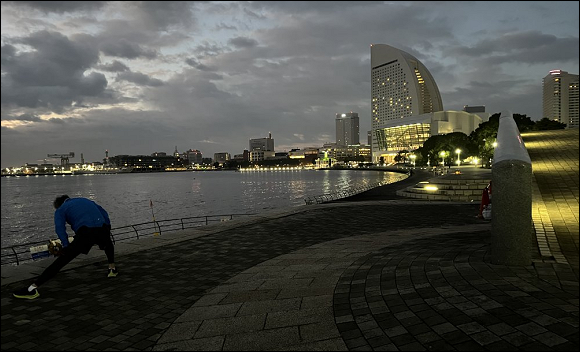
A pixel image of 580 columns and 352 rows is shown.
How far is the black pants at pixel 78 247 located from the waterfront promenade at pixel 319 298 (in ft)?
1.28

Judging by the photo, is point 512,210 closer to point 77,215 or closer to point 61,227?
point 77,215

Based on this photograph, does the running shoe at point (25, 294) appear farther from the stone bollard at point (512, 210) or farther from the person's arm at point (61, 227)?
the stone bollard at point (512, 210)

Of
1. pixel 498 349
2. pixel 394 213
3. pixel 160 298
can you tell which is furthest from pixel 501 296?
pixel 394 213

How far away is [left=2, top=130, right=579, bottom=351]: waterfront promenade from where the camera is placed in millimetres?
4582

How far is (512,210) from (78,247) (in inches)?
324

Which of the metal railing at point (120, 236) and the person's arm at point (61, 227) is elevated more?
the person's arm at point (61, 227)

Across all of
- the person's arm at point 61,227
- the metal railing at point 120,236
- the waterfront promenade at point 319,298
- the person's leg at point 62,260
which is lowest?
the metal railing at point 120,236

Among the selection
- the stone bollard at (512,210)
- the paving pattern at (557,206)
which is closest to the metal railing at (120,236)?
the stone bollard at (512,210)

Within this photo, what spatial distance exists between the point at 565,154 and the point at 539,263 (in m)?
10.3

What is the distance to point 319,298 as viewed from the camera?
618 centimetres

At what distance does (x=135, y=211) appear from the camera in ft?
177

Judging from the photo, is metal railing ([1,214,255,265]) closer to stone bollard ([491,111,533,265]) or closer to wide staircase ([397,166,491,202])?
stone bollard ([491,111,533,265])

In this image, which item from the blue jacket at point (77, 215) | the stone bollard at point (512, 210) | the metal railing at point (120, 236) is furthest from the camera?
the metal railing at point (120, 236)

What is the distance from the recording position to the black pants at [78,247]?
6711 mm
